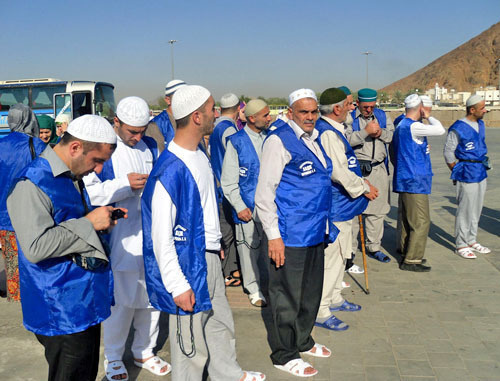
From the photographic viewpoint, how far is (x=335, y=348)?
158 inches

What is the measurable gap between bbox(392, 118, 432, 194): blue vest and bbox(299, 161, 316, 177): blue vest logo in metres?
2.67

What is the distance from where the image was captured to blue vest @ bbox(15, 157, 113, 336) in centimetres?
228

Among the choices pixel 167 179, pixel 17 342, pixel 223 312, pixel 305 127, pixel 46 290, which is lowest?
pixel 17 342

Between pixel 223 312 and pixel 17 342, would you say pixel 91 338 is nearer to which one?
pixel 223 312

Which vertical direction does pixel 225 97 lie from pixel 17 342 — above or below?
above

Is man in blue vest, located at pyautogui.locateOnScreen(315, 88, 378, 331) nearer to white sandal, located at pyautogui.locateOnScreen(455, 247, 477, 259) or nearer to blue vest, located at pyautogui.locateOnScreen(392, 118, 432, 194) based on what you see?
blue vest, located at pyautogui.locateOnScreen(392, 118, 432, 194)

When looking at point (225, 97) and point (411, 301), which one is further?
point (225, 97)

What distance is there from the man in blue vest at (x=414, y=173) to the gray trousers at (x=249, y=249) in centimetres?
195

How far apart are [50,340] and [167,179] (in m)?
0.99

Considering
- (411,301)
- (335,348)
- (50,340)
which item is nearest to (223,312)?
(50,340)

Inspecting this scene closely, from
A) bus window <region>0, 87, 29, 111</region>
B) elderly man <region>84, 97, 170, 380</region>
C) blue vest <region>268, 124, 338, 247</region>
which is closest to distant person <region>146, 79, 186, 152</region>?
elderly man <region>84, 97, 170, 380</region>

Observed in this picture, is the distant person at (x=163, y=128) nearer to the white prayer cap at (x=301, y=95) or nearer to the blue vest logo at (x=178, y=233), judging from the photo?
the white prayer cap at (x=301, y=95)

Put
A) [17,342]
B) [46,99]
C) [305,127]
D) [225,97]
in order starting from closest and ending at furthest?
1. [305,127]
2. [17,342]
3. [225,97]
4. [46,99]

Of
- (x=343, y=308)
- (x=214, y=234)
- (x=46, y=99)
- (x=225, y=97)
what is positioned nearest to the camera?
(x=214, y=234)
